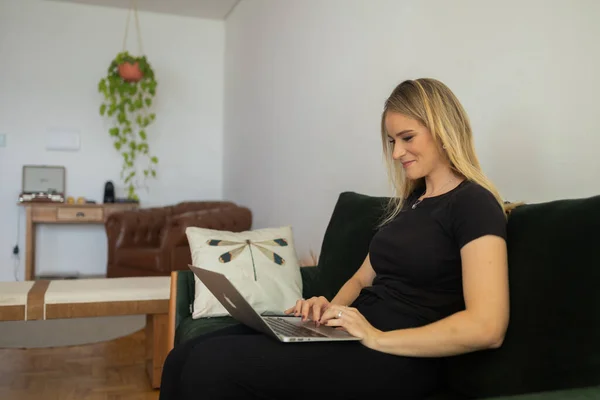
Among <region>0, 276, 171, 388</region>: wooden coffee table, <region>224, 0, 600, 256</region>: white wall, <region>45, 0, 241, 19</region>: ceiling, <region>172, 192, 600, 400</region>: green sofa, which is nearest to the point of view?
<region>172, 192, 600, 400</region>: green sofa

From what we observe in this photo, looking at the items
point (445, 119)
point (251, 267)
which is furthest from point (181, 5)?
point (445, 119)

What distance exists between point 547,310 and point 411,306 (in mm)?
311

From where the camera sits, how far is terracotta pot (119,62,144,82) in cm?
532

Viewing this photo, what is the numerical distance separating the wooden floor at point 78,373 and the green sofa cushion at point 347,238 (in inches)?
38.6

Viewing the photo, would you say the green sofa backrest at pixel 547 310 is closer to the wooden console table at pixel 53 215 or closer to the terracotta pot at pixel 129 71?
the wooden console table at pixel 53 215

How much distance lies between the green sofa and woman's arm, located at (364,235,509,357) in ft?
0.20

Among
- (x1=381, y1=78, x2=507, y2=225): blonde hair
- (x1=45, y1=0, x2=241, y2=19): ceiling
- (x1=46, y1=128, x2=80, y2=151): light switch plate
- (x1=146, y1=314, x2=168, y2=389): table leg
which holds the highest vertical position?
(x1=45, y1=0, x2=241, y2=19): ceiling

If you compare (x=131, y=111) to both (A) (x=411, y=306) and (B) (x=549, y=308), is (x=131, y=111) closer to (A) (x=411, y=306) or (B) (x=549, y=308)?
(A) (x=411, y=306)

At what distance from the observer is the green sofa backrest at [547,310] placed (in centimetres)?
118

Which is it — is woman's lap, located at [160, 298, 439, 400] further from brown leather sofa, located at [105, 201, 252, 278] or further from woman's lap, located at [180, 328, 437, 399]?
brown leather sofa, located at [105, 201, 252, 278]

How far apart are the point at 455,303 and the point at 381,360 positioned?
0.78ft

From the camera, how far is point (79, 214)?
527 centimetres

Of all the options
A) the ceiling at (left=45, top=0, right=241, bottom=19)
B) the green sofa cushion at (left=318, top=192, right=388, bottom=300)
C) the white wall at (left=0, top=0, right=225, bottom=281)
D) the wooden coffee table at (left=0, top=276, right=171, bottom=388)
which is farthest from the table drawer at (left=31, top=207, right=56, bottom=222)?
the green sofa cushion at (left=318, top=192, right=388, bottom=300)

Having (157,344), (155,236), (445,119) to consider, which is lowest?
(157,344)
